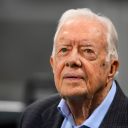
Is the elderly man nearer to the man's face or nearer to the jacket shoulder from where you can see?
the man's face

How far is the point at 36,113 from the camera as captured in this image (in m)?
3.58

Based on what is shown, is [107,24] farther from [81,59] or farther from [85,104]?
[85,104]

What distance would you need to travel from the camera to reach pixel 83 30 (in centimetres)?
321

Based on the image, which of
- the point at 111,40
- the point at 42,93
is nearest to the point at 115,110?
the point at 111,40

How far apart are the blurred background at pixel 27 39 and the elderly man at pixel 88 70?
3640mm

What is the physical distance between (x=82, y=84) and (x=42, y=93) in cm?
362

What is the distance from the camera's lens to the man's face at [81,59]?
3.18 metres

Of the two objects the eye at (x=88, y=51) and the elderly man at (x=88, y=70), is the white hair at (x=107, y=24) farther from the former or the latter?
the eye at (x=88, y=51)

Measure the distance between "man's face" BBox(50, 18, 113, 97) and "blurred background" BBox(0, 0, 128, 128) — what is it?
3684 millimetres

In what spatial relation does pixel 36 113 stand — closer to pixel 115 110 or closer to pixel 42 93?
pixel 115 110

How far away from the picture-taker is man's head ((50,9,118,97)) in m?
3.18

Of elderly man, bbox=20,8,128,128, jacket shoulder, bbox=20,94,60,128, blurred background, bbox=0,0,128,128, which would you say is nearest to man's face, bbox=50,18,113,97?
elderly man, bbox=20,8,128,128

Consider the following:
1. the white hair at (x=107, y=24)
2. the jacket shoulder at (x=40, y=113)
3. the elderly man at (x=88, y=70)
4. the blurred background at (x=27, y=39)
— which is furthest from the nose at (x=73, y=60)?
the blurred background at (x=27, y=39)

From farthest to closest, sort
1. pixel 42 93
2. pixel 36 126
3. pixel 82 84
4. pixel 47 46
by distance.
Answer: pixel 47 46, pixel 42 93, pixel 36 126, pixel 82 84
